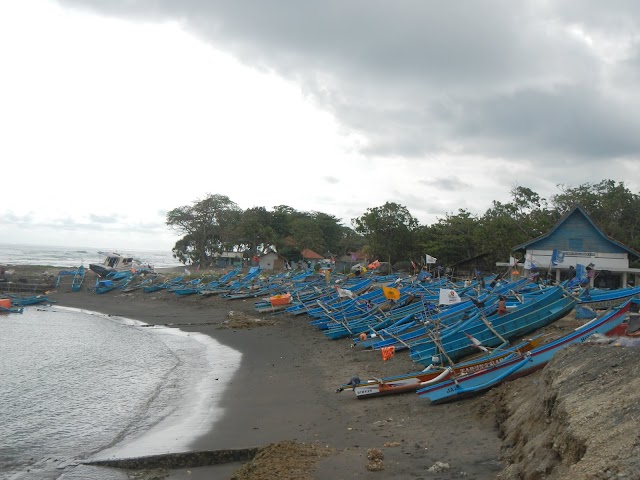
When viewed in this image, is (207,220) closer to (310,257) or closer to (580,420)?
(310,257)

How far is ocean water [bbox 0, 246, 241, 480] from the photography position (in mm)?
12664

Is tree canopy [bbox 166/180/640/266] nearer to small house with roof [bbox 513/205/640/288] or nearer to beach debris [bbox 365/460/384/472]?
small house with roof [bbox 513/205/640/288]

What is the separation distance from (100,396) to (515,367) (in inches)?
518

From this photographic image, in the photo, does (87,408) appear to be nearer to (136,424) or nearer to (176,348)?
(136,424)

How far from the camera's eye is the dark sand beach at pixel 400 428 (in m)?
7.28

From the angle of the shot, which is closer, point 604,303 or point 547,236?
point 604,303

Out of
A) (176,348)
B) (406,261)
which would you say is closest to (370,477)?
(176,348)

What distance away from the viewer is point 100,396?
18.2 meters

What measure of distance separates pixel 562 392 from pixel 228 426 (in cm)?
861

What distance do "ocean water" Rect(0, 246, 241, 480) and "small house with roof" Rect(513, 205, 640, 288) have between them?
22.6 m

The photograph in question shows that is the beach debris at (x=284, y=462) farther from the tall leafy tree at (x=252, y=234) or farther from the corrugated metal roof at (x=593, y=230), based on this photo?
the tall leafy tree at (x=252, y=234)

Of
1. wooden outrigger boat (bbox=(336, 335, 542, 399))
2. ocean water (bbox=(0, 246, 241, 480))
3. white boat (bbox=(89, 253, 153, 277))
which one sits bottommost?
ocean water (bbox=(0, 246, 241, 480))

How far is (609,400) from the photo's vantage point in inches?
284

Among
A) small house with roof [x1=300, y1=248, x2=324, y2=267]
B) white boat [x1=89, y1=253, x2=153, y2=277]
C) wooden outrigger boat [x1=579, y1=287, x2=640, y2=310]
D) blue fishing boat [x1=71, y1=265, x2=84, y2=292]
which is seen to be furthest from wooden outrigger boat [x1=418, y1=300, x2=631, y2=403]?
small house with roof [x1=300, y1=248, x2=324, y2=267]
